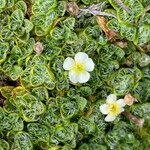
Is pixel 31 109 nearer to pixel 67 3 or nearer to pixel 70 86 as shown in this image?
pixel 70 86

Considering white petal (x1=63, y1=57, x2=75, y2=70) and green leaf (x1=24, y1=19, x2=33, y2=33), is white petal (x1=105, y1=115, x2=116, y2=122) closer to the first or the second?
white petal (x1=63, y1=57, x2=75, y2=70)

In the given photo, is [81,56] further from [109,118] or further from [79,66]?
[109,118]

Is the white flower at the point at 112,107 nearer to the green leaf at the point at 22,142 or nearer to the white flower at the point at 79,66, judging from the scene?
the white flower at the point at 79,66

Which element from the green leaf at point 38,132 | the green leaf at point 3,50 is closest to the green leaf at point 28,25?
the green leaf at point 3,50

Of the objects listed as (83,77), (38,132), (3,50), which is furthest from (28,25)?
(38,132)

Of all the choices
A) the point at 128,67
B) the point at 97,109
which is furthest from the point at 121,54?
the point at 97,109

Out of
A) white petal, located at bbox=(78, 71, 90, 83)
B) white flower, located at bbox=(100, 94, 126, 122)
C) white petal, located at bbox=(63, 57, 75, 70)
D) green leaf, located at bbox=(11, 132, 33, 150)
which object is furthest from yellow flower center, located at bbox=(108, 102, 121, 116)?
green leaf, located at bbox=(11, 132, 33, 150)
